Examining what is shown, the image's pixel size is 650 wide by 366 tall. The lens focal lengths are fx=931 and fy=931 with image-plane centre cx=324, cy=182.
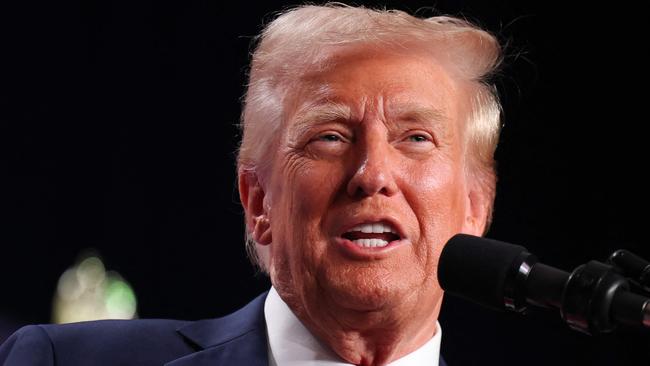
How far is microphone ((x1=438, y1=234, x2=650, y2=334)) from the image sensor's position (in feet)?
3.62

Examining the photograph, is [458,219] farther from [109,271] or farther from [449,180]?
[109,271]

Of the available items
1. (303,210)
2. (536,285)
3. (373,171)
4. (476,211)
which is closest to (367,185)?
(373,171)

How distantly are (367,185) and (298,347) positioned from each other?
40 cm

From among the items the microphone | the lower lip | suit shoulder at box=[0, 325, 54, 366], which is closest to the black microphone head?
the microphone

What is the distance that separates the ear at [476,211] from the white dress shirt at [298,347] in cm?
27

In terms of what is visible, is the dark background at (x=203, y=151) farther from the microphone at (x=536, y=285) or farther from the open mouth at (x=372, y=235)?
the microphone at (x=536, y=285)

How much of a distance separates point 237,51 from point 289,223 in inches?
61.5

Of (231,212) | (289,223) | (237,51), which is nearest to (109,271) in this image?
(231,212)

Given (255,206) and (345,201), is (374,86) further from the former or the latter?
(255,206)

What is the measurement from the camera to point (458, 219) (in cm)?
203

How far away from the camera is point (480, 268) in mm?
1285

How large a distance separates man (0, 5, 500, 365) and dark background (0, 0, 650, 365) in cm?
117

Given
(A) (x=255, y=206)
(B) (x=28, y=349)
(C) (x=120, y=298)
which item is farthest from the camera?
(C) (x=120, y=298)

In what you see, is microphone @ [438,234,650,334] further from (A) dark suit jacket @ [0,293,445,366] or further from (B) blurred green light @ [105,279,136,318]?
(B) blurred green light @ [105,279,136,318]
